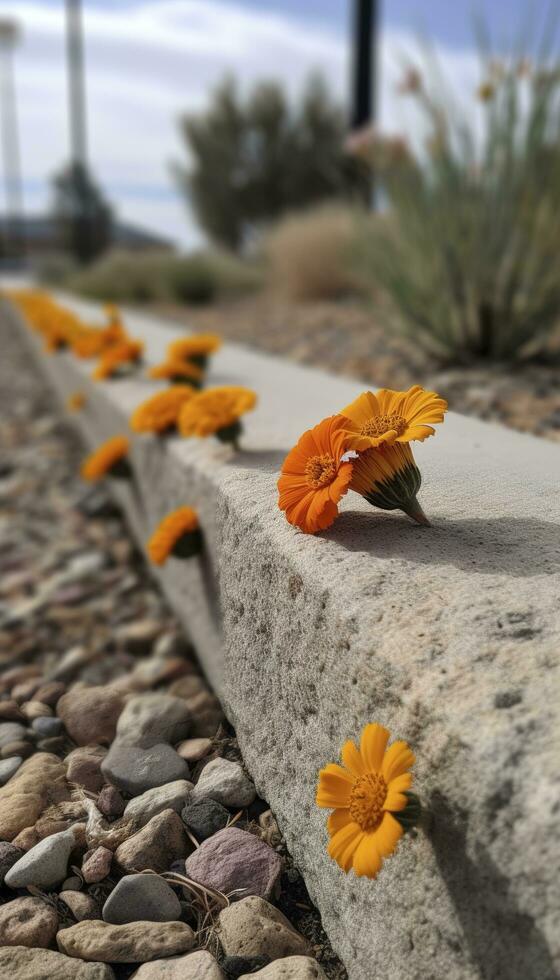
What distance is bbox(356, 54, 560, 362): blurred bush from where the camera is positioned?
153 inches

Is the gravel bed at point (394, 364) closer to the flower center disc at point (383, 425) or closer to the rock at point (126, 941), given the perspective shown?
the flower center disc at point (383, 425)

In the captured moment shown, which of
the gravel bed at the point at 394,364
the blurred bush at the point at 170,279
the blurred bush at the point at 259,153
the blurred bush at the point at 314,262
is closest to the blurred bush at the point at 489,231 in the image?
the gravel bed at the point at 394,364

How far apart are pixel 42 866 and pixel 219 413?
1.09 meters

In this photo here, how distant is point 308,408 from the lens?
8.94 feet

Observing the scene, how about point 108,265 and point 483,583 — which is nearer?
point 483,583

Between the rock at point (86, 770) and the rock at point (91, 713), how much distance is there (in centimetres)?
10

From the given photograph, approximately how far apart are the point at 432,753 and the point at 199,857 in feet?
2.08

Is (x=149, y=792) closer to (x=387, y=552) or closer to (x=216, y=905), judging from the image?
(x=216, y=905)

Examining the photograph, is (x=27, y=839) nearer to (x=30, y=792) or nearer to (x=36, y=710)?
(x=30, y=792)

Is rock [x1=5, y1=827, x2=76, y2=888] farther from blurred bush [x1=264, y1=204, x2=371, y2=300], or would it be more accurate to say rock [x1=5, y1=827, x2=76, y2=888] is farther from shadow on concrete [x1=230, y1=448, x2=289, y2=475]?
blurred bush [x1=264, y1=204, x2=371, y2=300]

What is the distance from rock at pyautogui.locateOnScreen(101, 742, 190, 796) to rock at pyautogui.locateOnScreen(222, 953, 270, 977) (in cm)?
46

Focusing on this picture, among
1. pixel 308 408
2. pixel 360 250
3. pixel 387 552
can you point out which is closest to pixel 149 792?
pixel 387 552

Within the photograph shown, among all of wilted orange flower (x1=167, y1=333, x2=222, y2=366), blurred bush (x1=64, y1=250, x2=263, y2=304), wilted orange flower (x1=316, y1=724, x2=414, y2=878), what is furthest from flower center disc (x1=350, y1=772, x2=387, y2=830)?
blurred bush (x1=64, y1=250, x2=263, y2=304)

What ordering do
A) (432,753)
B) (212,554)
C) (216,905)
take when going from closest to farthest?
(432,753) → (216,905) → (212,554)
